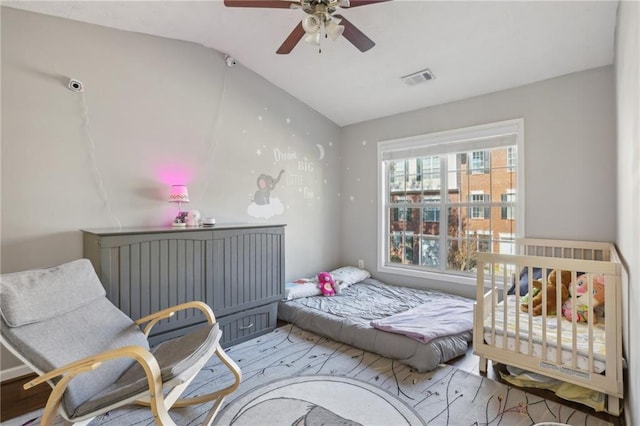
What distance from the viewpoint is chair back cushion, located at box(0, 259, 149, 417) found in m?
1.54

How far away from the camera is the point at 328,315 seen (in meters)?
3.02

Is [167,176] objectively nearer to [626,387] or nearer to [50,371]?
[50,371]

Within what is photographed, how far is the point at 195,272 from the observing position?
2.61 meters

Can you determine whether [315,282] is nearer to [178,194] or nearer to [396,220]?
[396,220]

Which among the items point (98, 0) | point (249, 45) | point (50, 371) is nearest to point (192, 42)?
point (249, 45)

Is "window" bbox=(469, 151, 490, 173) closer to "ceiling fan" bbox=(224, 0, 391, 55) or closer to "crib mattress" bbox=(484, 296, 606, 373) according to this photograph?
"crib mattress" bbox=(484, 296, 606, 373)

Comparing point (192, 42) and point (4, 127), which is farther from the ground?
point (192, 42)

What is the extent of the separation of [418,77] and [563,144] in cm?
147

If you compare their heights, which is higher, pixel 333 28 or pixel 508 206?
pixel 333 28

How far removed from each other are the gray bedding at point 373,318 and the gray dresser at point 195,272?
1.16 feet

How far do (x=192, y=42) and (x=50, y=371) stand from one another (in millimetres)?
2854

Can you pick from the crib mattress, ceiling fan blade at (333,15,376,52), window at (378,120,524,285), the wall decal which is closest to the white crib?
the crib mattress

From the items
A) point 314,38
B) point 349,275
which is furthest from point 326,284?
point 314,38

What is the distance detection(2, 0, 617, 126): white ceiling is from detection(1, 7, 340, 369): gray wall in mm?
207
